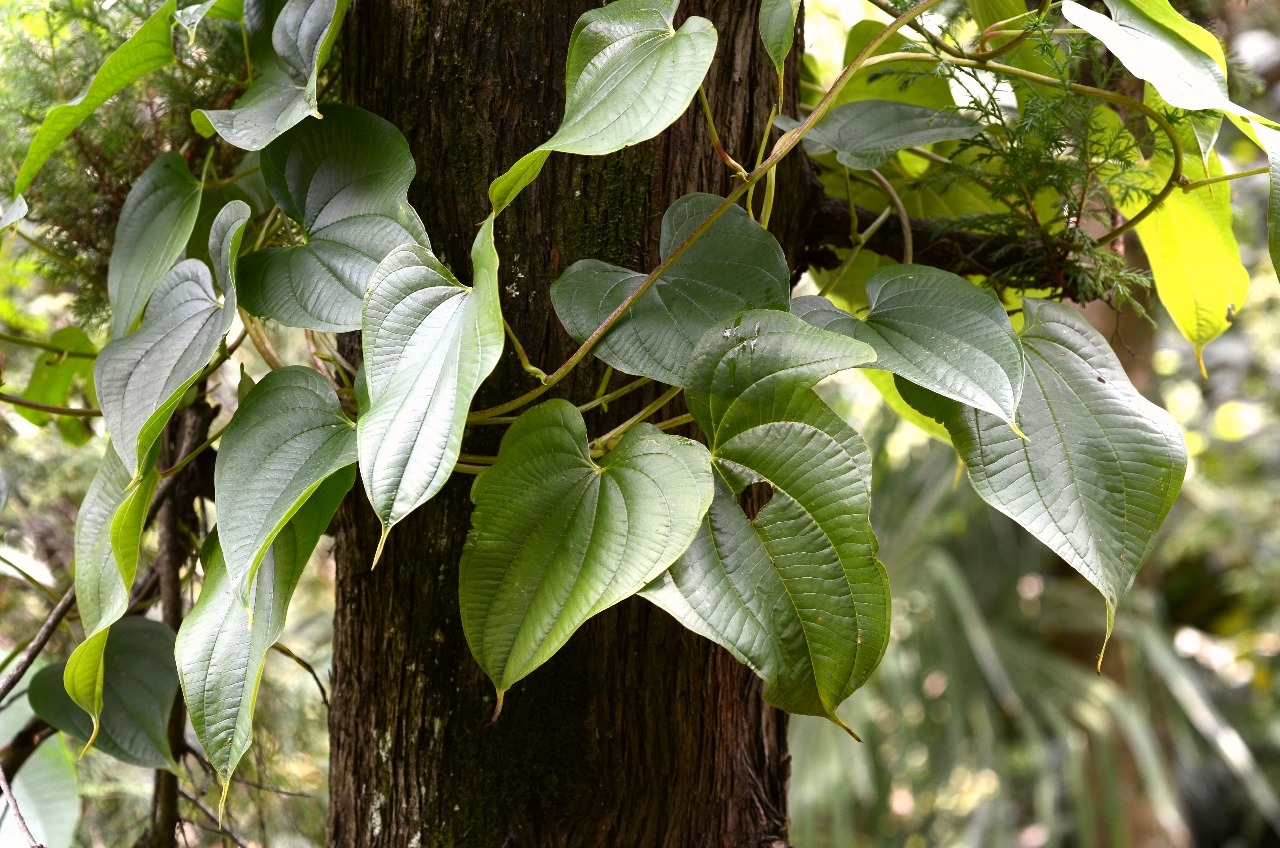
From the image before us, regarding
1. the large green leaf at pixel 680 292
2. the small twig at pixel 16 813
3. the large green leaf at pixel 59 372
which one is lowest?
the small twig at pixel 16 813

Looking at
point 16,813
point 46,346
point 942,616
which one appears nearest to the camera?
point 16,813

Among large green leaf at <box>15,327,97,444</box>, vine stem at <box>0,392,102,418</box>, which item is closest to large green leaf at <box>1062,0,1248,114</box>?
vine stem at <box>0,392,102,418</box>

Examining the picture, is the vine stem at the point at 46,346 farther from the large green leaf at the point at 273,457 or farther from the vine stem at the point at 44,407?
the large green leaf at the point at 273,457

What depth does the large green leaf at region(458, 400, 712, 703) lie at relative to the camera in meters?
0.41

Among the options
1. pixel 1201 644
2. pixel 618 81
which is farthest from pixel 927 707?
pixel 618 81

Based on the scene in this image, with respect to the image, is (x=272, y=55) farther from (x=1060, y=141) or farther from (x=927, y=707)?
(x=927, y=707)

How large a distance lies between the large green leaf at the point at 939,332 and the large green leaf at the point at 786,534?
48 mm

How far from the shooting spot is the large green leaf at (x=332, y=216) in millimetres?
495

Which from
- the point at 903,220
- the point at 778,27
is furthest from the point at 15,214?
the point at 903,220

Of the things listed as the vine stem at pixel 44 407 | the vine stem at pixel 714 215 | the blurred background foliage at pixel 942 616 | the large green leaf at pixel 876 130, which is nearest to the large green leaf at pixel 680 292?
the vine stem at pixel 714 215

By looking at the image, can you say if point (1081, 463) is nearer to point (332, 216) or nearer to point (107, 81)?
point (332, 216)

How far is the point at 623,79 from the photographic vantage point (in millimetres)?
424

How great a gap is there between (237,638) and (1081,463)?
44cm

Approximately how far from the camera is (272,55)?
592mm
